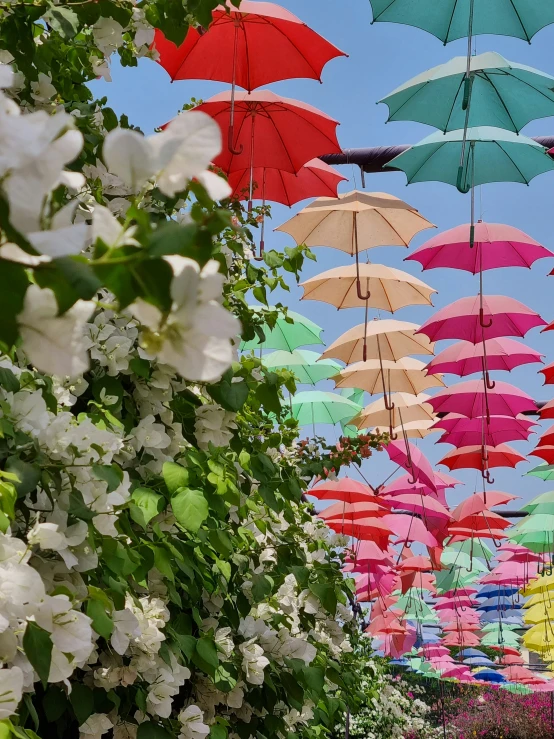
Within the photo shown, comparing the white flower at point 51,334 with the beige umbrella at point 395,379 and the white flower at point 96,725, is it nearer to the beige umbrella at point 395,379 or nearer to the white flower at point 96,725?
the white flower at point 96,725

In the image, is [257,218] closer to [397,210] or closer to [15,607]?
[15,607]

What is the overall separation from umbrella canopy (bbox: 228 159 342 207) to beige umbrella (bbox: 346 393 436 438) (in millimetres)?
3331

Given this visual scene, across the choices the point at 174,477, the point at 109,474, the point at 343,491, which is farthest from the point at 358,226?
the point at 109,474

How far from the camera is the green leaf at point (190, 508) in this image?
1636 millimetres

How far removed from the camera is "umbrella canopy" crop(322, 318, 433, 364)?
6.64m

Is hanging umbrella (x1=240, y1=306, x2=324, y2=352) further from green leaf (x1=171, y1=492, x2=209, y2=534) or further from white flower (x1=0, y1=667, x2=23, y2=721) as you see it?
white flower (x1=0, y1=667, x2=23, y2=721)

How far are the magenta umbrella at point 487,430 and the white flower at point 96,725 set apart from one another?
21.1 ft

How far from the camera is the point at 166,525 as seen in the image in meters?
1.86

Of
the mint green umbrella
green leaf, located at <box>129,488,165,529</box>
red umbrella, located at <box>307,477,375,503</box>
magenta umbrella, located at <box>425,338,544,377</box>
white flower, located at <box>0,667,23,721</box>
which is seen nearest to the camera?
white flower, located at <box>0,667,23,721</box>

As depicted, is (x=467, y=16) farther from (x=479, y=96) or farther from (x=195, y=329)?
(x=195, y=329)

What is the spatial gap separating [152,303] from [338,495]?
6931 mm

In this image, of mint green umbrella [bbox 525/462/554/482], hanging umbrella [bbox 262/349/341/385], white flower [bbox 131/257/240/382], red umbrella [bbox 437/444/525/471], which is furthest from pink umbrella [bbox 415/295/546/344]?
white flower [bbox 131/257/240/382]

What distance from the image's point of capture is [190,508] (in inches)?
65.1

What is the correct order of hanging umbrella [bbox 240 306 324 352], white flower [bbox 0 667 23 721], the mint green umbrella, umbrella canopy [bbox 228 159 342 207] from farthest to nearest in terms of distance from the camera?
the mint green umbrella → hanging umbrella [bbox 240 306 324 352] → umbrella canopy [bbox 228 159 342 207] → white flower [bbox 0 667 23 721]
